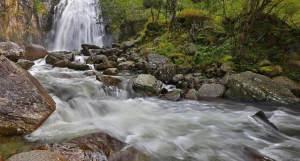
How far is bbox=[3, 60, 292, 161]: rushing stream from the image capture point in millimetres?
4008

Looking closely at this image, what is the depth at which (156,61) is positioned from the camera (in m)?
9.60

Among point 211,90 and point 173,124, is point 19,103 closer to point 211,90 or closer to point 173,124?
point 173,124

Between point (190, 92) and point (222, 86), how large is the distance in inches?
46.9

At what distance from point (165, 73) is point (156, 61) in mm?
1245

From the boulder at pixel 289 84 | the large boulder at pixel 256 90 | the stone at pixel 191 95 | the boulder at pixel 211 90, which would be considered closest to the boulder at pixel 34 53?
the stone at pixel 191 95

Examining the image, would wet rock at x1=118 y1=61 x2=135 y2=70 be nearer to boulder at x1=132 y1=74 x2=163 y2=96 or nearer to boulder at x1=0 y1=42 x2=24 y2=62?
boulder at x1=132 y1=74 x2=163 y2=96

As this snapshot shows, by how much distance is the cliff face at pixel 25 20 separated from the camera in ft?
44.7

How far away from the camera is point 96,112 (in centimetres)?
560

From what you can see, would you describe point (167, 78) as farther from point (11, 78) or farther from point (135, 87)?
point (11, 78)

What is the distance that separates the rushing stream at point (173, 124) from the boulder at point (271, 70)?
1864 mm

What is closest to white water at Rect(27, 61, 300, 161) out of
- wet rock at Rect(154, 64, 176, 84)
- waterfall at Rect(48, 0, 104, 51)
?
wet rock at Rect(154, 64, 176, 84)

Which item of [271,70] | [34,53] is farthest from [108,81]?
[34,53]

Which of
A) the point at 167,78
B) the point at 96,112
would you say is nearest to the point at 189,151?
the point at 96,112

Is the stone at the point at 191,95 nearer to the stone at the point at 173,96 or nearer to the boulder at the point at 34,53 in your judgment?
the stone at the point at 173,96
